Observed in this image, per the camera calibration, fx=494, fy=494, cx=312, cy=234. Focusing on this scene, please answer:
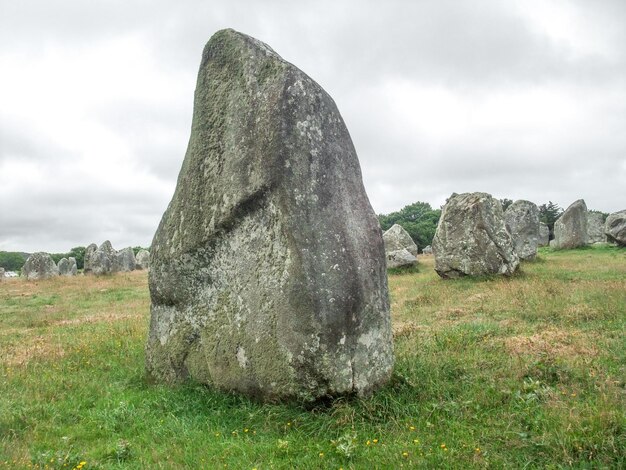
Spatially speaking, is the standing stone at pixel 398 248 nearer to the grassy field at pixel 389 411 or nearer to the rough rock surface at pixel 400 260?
the rough rock surface at pixel 400 260

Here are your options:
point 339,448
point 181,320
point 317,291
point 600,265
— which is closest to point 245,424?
point 339,448

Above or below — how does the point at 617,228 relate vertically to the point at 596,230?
below

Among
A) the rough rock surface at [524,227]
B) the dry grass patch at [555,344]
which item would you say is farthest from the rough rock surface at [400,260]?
the dry grass patch at [555,344]

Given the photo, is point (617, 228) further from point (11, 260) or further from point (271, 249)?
point (11, 260)

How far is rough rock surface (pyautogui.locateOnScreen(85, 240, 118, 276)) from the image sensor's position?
39031 mm

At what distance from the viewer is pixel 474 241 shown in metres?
17.8

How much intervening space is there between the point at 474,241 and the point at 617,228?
57.4 feet

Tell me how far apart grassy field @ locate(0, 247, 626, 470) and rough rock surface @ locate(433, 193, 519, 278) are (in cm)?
708

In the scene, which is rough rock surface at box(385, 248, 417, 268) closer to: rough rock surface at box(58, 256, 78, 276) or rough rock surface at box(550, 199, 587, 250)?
rough rock surface at box(550, 199, 587, 250)

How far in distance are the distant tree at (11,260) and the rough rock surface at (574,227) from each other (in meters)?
120

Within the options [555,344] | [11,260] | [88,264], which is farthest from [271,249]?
[11,260]

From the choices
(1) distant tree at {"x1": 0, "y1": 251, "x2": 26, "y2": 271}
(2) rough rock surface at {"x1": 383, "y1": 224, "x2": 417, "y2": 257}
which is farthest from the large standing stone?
(1) distant tree at {"x1": 0, "y1": 251, "x2": 26, "y2": 271}

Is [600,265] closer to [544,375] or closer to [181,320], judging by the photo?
[544,375]

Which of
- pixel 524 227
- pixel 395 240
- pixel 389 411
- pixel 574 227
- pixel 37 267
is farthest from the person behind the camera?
pixel 37 267
